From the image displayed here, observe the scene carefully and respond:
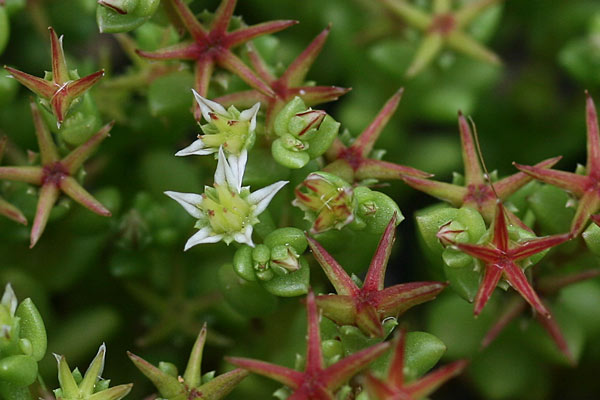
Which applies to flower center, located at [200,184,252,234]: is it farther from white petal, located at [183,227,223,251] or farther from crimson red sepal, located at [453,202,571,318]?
crimson red sepal, located at [453,202,571,318]

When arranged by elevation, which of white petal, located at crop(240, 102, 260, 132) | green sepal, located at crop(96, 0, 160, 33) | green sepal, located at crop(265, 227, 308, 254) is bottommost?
green sepal, located at crop(265, 227, 308, 254)

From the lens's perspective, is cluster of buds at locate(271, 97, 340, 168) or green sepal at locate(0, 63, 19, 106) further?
green sepal at locate(0, 63, 19, 106)

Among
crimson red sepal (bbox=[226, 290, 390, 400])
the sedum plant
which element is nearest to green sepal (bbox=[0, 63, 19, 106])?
the sedum plant

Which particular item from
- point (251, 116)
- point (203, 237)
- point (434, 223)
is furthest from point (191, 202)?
point (434, 223)

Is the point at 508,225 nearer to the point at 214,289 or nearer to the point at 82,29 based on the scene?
the point at 214,289

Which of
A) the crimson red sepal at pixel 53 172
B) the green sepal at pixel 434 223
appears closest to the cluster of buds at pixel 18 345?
the crimson red sepal at pixel 53 172

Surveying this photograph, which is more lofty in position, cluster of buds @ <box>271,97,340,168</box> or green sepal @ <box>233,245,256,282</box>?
cluster of buds @ <box>271,97,340,168</box>

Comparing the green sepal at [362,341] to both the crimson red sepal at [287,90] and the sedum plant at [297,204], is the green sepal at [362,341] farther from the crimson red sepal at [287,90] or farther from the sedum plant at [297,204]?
the crimson red sepal at [287,90]
